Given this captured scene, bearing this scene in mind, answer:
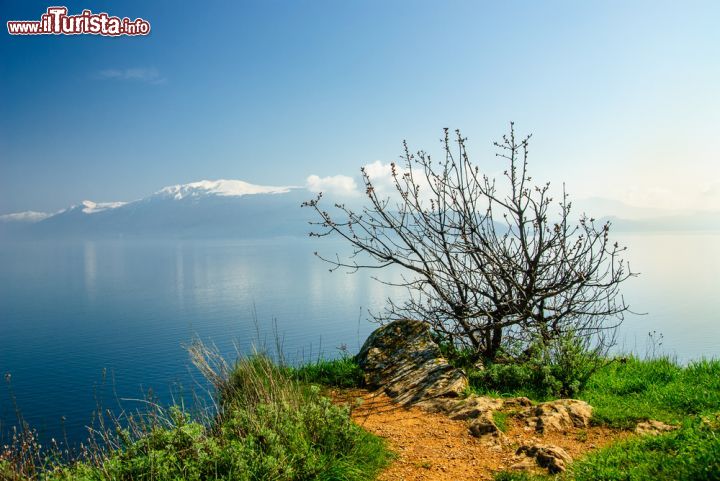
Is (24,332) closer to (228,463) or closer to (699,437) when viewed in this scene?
(228,463)

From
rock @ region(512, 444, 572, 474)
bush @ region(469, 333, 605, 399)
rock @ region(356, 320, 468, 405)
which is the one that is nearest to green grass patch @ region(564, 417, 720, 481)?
rock @ region(512, 444, 572, 474)

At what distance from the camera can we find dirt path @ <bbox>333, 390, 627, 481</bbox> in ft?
18.0

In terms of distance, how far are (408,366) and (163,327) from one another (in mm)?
32404

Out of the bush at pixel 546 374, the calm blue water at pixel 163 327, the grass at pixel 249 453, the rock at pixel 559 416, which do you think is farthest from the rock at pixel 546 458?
the calm blue water at pixel 163 327

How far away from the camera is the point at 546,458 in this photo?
5.39 metres

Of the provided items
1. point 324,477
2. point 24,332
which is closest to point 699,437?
point 324,477

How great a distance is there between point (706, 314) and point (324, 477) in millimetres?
46443

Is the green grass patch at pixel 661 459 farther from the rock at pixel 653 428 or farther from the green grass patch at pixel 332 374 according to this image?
the green grass patch at pixel 332 374

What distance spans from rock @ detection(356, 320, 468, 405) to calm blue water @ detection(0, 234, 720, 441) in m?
0.85

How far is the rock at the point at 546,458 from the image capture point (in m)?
5.25

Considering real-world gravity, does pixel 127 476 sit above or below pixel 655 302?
above

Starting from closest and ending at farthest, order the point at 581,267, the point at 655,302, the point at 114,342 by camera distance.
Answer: the point at 581,267
the point at 114,342
the point at 655,302

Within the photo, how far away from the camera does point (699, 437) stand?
4.95 meters

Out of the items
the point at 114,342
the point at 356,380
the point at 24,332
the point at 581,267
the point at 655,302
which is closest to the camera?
the point at 356,380
